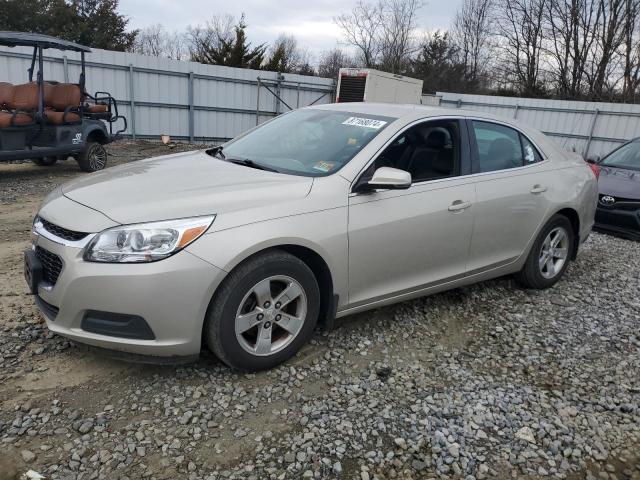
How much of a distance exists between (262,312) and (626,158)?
7.51m

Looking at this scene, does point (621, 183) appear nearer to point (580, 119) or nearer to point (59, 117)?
point (59, 117)

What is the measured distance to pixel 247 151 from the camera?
3916 millimetres

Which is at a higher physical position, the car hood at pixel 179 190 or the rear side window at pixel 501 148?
the rear side window at pixel 501 148

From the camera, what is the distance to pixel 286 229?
9.61 feet

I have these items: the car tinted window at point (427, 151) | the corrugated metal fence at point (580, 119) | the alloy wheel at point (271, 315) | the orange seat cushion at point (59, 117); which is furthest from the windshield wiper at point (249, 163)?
the corrugated metal fence at point (580, 119)

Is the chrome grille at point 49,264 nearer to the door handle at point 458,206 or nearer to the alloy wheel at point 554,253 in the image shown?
the door handle at point 458,206

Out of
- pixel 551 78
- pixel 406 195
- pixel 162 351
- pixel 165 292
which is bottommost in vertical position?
pixel 162 351

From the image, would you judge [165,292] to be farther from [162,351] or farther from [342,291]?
[342,291]

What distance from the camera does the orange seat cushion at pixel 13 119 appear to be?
8266 mm

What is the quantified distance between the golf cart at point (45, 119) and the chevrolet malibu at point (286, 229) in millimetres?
6028

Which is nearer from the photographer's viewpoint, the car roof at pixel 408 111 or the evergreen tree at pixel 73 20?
the car roof at pixel 408 111

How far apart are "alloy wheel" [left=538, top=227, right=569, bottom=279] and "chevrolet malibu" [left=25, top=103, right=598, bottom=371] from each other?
121 millimetres

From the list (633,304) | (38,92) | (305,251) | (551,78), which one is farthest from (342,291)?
(551,78)

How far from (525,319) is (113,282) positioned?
3.23m
